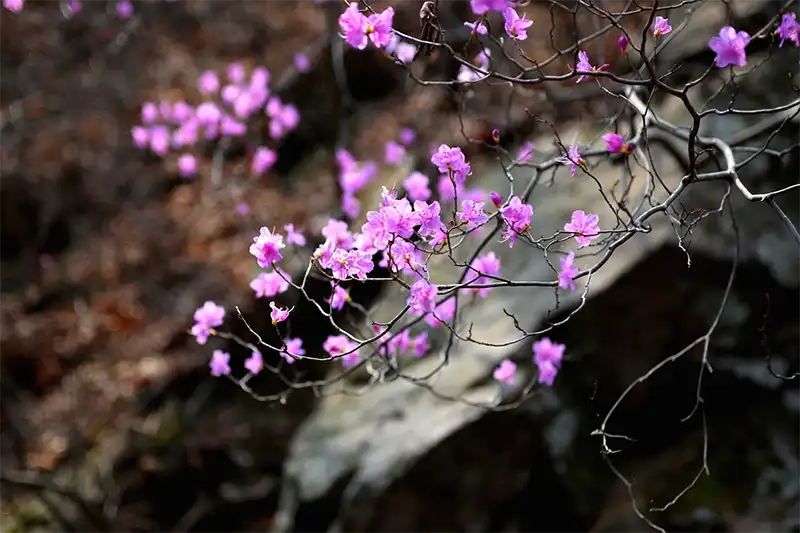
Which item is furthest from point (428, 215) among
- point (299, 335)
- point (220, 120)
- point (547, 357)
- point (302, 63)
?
point (302, 63)

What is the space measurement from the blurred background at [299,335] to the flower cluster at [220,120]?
8.4 inches

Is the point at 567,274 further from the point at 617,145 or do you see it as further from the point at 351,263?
the point at 351,263

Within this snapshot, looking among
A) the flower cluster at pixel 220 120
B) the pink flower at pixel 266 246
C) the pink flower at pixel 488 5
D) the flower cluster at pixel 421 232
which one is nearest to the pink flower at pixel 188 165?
the flower cluster at pixel 220 120

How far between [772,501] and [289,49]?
6.11m

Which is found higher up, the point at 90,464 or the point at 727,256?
the point at 90,464

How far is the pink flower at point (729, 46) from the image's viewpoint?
63.1 inches

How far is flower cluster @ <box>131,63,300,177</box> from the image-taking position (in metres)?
5.09

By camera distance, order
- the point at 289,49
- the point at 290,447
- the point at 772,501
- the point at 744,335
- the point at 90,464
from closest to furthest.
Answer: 1. the point at 772,501
2. the point at 744,335
3. the point at 290,447
4. the point at 90,464
5. the point at 289,49

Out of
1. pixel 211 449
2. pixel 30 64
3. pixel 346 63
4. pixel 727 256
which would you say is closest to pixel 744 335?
pixel 727 256

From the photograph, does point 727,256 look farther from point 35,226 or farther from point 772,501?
point 35,226

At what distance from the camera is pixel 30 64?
228 inches

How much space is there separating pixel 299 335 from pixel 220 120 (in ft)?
7.43

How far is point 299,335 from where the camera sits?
3.91 meters

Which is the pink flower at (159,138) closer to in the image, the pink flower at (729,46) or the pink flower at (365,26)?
the pink flower at (365,26)
